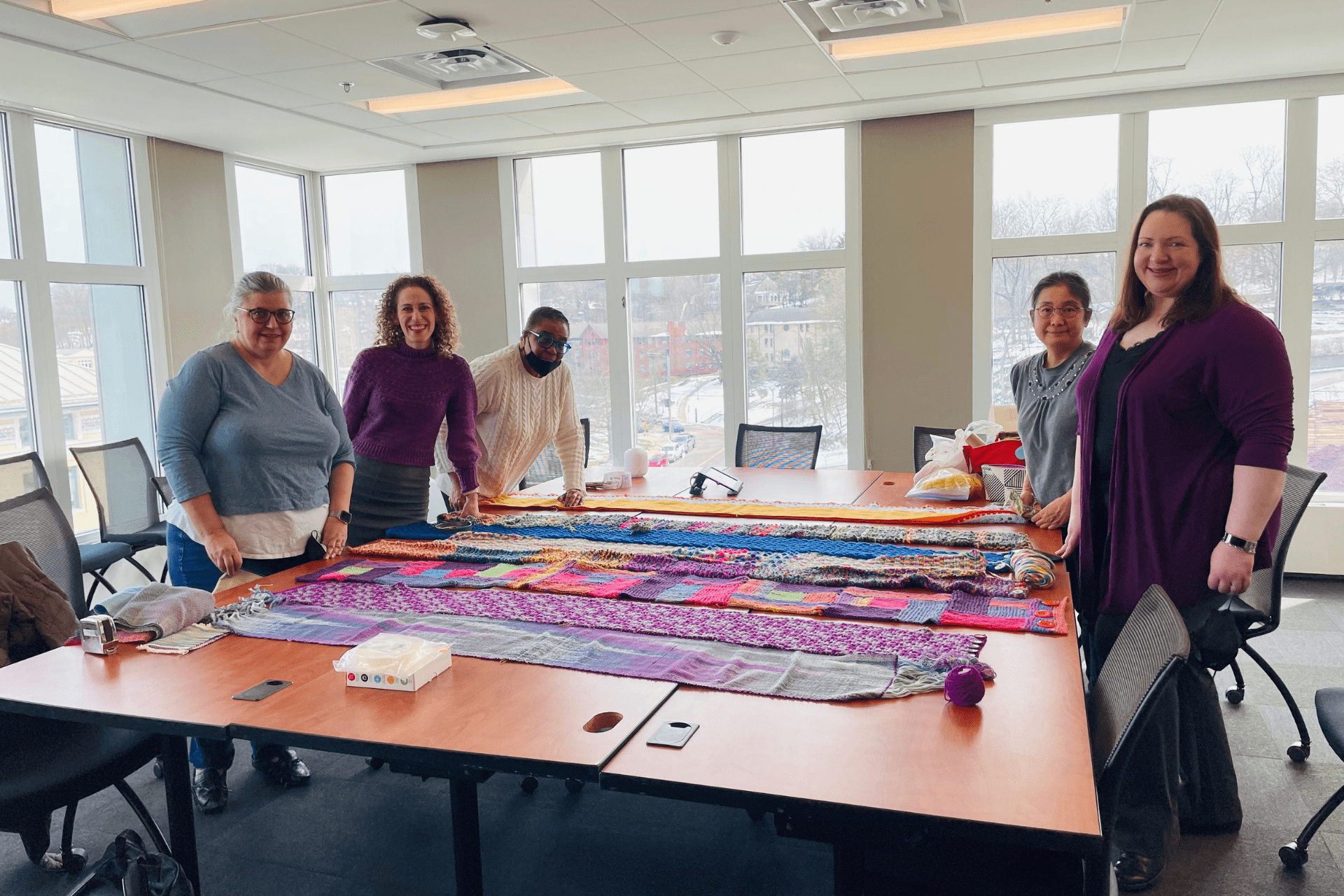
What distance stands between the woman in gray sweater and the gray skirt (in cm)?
44

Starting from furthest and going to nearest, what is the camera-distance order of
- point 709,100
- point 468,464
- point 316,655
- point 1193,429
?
point 709,100, point 468,464, point 1193,429, point 316,655

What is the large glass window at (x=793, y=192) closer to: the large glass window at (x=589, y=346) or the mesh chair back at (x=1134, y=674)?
the large glass window at (x=589, y=346)

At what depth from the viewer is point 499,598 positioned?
7.36 feet

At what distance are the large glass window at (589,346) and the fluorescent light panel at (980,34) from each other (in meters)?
2.61

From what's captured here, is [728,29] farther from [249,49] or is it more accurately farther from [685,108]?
[249,49]

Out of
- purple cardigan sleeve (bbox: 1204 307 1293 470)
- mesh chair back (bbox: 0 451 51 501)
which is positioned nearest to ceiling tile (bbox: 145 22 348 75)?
mesh chair back (bbox: 0 451 51 501)

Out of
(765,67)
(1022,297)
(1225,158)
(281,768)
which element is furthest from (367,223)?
(1225,158)

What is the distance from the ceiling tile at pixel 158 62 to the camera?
12.7 ft

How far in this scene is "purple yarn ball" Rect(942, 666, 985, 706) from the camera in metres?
1.55

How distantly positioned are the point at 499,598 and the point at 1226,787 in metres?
2.04

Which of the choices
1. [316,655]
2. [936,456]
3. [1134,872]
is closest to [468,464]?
[316,655]

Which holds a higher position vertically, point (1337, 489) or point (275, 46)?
point (275, 46)

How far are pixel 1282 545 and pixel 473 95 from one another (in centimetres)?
435

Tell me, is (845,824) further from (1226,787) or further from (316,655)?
(1226,787)
